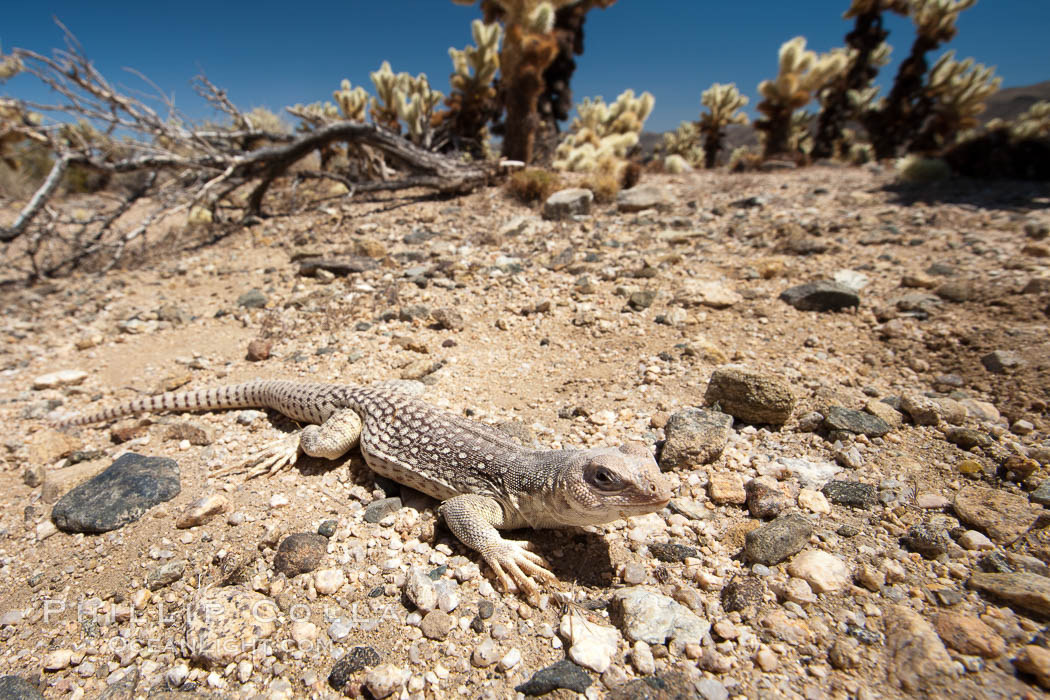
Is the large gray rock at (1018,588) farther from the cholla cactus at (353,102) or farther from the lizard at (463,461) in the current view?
the cholla cactus at (353,102)

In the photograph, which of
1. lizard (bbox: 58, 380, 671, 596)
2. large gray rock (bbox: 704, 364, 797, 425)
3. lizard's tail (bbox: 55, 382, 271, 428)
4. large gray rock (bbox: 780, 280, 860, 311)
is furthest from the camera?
large gray rock (bbox: 780, 280, 860, 311)

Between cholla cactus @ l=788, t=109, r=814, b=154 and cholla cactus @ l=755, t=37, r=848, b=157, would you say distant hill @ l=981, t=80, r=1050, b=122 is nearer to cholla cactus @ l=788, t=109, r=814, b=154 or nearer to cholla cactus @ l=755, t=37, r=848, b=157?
cholla cactus @ l=788, t=109, r=814, b=154

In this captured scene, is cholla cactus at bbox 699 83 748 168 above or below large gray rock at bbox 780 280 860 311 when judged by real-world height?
above

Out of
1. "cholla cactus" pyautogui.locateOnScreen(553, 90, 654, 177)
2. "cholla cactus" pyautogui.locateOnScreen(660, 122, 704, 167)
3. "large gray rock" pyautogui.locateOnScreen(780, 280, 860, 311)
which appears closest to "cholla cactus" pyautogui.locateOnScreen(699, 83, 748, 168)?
"cholla cactus" pyautogui.locateOnScreen(660, 122, 704, 167)

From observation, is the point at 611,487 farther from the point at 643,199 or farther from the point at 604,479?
the point at 643,199

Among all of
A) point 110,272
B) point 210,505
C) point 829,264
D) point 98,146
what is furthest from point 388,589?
point 98,146

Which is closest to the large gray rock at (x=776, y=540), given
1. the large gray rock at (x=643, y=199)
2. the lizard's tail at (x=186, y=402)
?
the lizard's tail at (x=186, y=402)
